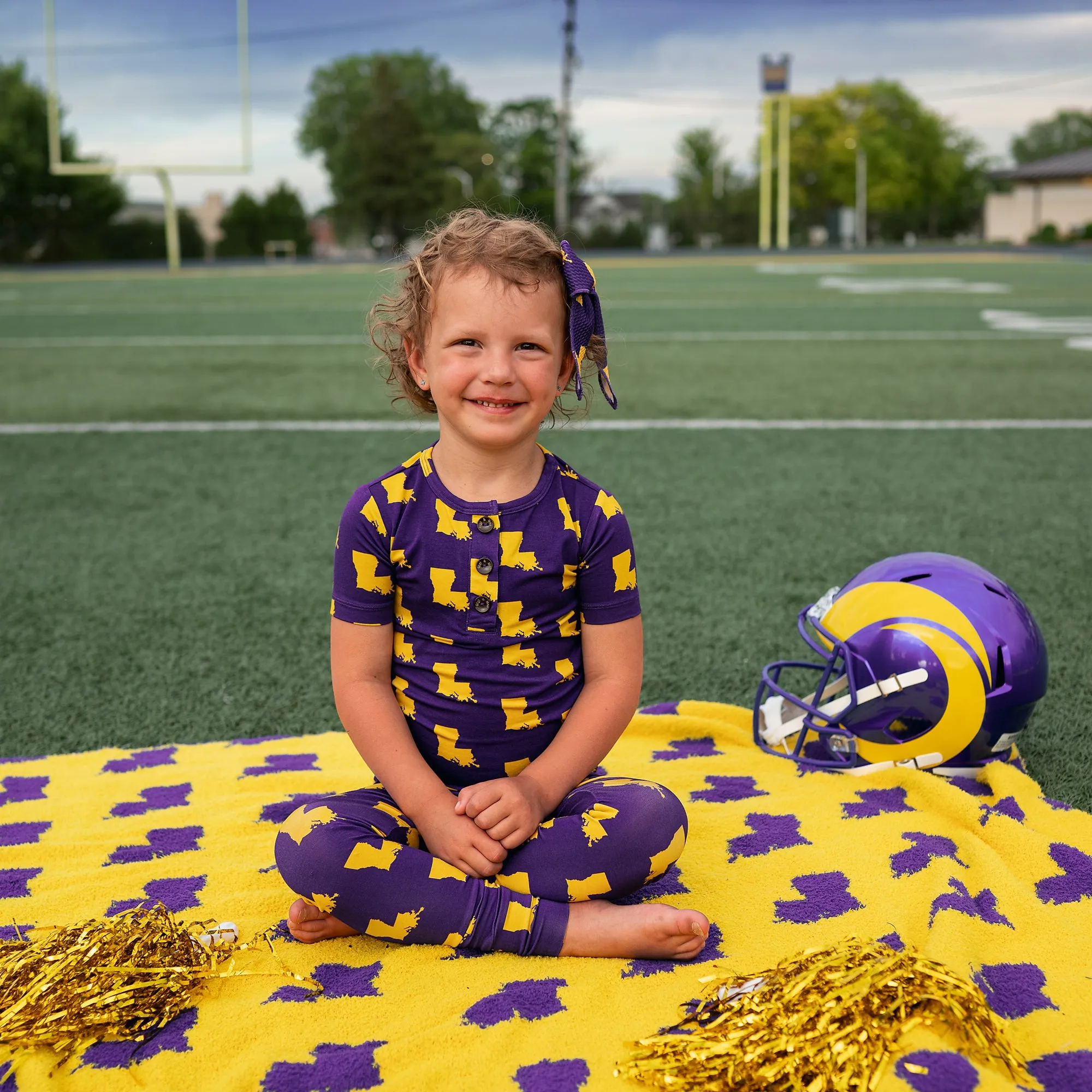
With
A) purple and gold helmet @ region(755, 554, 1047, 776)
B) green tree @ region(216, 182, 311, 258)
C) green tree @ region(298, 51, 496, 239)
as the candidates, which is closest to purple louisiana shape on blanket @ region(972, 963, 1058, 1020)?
purple and gold helmet @ region(755, 554, 1047, 776)

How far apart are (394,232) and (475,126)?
17913 millimetres

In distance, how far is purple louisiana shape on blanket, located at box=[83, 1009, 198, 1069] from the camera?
1.43 m

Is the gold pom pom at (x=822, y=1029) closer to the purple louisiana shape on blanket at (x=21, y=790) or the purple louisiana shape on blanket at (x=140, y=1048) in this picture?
the purple louisiana shape on blanket at (x=140, y=1048)

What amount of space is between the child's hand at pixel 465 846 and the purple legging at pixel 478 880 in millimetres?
19

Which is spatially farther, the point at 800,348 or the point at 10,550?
the point at 800,348

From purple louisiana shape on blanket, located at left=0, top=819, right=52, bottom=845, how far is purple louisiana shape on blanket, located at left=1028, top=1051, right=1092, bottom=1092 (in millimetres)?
1605

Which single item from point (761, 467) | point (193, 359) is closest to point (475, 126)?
point (193, 359)

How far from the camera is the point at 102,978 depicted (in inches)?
60.4

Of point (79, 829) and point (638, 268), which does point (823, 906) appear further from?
point (638, 268)

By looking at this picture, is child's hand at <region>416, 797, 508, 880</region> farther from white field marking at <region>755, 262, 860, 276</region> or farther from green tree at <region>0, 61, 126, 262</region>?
green tree at <region>0, 61, 126, 262</region>

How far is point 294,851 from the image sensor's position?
1686 mm

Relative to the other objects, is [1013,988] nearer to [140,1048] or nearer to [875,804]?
[875,804]

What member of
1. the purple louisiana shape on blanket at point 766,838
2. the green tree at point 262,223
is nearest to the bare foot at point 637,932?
the purple louisiana shape on blanket at point 766,838

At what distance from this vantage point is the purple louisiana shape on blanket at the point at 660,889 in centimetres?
185
